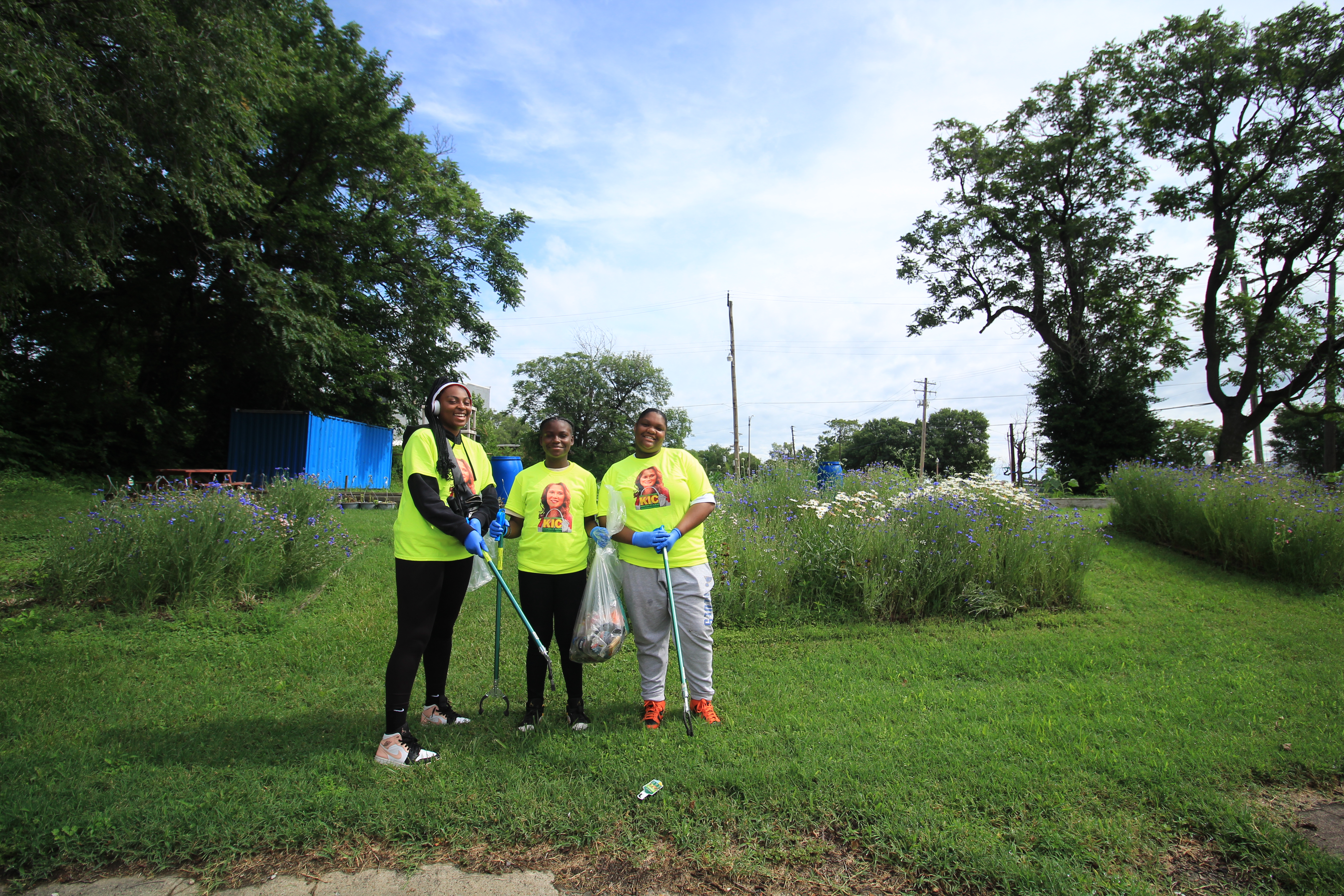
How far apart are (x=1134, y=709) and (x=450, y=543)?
406 cm

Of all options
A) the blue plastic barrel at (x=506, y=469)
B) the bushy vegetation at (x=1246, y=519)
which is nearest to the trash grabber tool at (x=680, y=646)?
the bushy vegetation at (x=1246, y=519)

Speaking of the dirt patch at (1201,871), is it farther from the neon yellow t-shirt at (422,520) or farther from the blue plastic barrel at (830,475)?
the blue plastic barrel at (830,475)

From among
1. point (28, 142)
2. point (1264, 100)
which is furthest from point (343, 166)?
point (1264, 100)

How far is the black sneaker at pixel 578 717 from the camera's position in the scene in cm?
366

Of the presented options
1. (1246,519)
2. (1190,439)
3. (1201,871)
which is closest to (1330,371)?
(1246,519)

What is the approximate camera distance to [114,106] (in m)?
8.45

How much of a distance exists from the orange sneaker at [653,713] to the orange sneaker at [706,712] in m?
0.19

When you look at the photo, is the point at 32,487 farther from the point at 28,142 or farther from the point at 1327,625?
the point at 1327,625

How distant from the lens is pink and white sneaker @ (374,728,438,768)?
3215mm

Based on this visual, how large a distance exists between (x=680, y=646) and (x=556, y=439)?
141 centimetres

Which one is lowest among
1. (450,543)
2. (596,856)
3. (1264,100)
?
(596,856)

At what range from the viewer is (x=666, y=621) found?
12.5ft

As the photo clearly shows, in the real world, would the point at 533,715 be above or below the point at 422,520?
below

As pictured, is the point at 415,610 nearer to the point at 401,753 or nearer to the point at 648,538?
the point at 401,753
